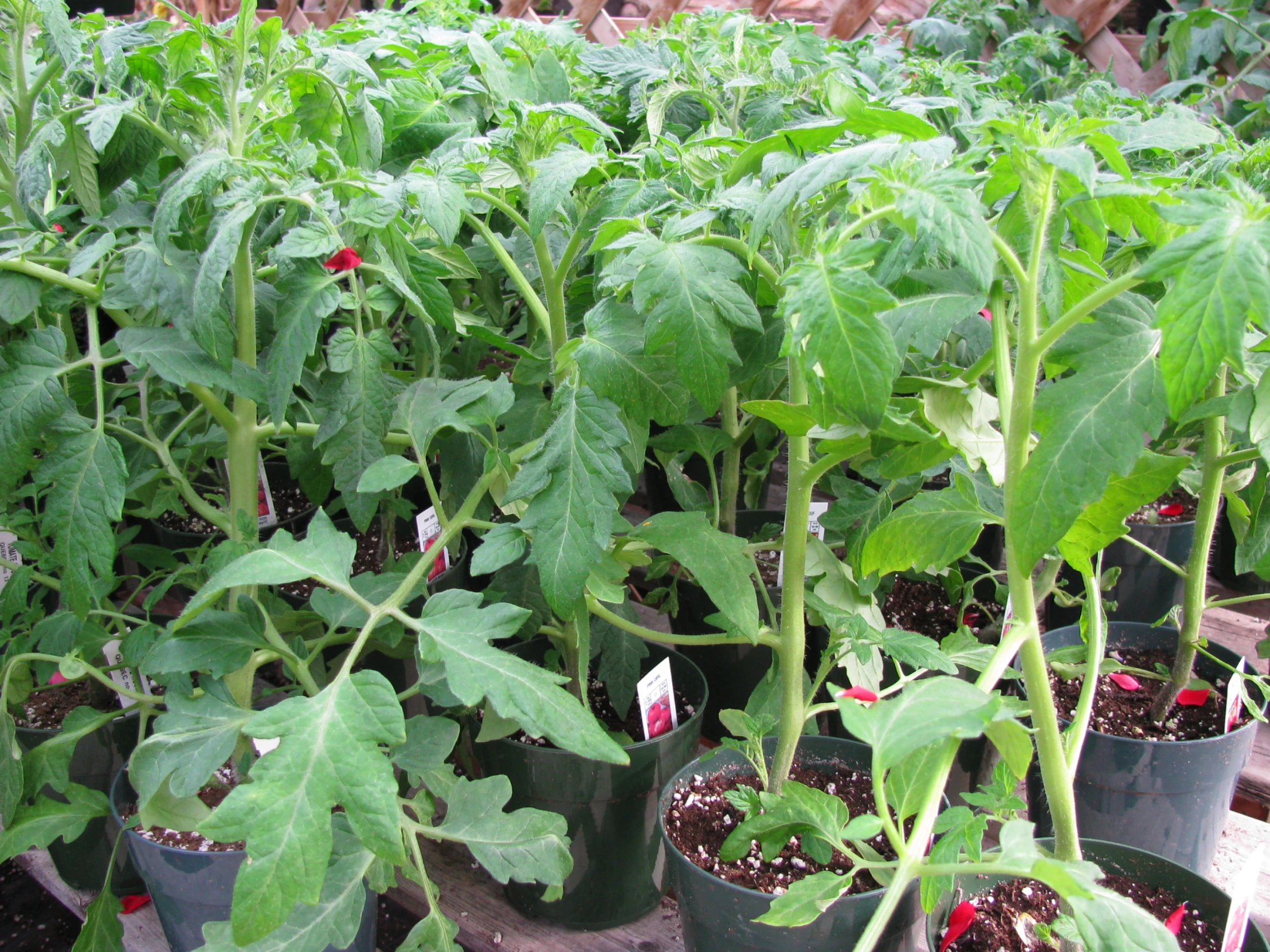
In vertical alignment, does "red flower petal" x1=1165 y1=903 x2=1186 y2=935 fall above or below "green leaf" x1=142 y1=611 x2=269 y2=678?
below

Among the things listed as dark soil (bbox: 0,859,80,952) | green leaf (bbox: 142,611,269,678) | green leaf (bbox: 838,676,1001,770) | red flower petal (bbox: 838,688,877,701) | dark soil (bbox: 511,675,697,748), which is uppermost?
green leaf (bbox: 838,676,1001,770)

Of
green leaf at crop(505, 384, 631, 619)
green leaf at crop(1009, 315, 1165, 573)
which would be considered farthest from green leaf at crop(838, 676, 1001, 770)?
green leaf at crop(505, 384, 631, 619)

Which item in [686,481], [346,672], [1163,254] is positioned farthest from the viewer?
[686,481]

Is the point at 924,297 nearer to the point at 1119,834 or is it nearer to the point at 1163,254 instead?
the point at 1163,254

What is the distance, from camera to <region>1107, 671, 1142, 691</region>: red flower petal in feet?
3.50

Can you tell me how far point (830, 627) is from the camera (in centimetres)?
87

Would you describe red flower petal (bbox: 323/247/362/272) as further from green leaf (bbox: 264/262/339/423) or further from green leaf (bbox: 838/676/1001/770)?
green leaf (bbox: 838/676/1001/770)

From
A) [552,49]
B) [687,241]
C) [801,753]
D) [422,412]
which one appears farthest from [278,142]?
[801,753]

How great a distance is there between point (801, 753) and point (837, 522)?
0.75 ft

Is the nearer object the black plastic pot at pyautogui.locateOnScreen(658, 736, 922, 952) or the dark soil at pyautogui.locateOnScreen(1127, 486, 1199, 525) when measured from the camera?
the black plastic pot at pyautogui.locateOnScreen(658, 736, 922, 952)

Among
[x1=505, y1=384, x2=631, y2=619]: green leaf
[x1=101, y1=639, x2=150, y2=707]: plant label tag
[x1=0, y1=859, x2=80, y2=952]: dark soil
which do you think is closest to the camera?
[x1=505, y1=384, x2=631, y2=619]: green leaf

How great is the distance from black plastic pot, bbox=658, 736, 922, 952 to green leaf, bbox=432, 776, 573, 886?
0.34 feet

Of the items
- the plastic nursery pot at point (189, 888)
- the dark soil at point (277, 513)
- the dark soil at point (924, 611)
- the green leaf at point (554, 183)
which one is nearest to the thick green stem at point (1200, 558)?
the dark soil at point (924, 611)

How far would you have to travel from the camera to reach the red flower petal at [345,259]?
0.77m
